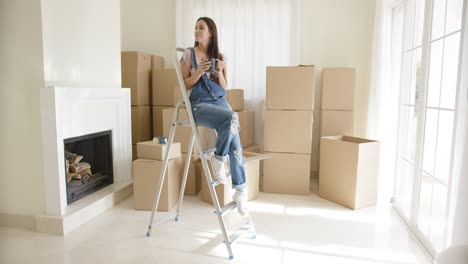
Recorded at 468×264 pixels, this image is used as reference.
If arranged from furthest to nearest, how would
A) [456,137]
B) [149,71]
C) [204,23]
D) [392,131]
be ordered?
[149,71]
[392,131]
[204,23]
[456,137]

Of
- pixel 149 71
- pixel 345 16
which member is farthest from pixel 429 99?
pixel 149 71

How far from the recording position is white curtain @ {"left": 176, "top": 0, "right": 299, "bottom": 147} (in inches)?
151

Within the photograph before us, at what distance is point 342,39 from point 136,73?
239cm

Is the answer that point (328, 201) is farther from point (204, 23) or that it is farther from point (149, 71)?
point (149, 71)

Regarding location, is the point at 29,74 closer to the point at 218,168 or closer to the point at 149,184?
the point at 149,184

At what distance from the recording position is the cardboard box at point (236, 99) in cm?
363

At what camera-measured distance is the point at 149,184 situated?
278 cm

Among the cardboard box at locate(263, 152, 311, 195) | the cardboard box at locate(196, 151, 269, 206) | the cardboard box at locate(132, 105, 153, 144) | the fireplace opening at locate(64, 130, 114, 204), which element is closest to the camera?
the fireplace opening at locate(64, 130, 114, 204)

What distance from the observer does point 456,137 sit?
1.64m

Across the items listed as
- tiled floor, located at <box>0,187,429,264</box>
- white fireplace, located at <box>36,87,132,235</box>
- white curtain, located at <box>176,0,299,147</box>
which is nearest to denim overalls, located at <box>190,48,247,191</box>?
tiled floor, located at <box>0,187,429,264</box>

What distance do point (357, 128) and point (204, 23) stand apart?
Answer: 96.4 inches

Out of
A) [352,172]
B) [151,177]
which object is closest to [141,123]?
[151,177]

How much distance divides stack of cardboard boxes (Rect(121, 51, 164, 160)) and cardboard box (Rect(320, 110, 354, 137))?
2.09 meters

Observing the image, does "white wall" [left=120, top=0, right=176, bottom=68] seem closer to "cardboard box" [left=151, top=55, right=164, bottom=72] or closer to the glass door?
"cardboard box" [left=151, top=55, right=164, bottom=72]
